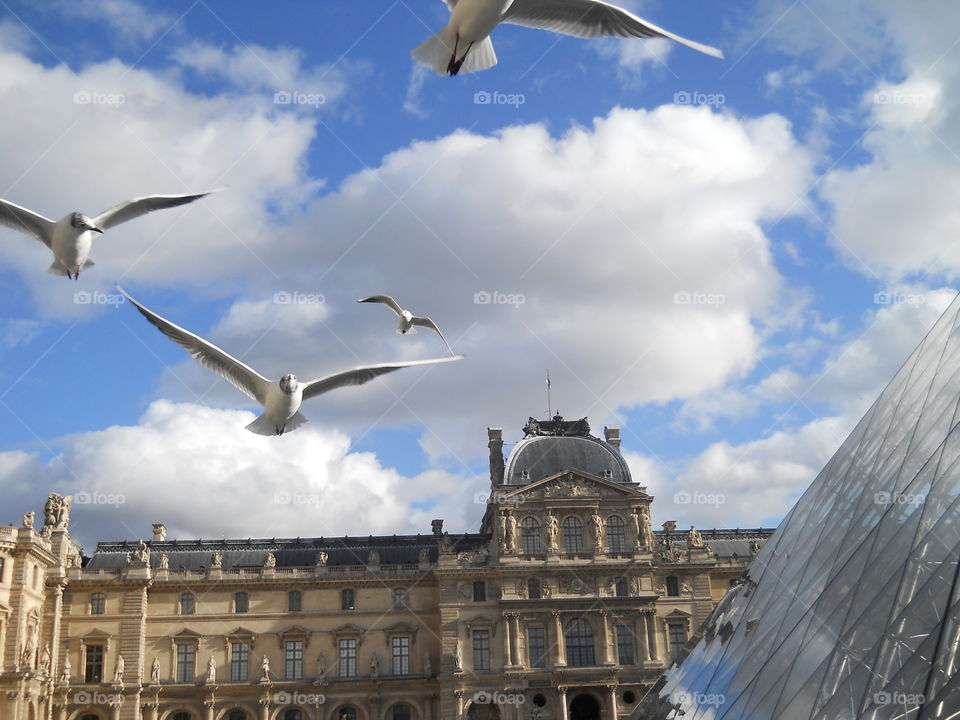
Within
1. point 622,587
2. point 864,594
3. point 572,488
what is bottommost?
point 864,594

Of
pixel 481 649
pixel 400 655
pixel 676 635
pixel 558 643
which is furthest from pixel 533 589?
pixel 676 635

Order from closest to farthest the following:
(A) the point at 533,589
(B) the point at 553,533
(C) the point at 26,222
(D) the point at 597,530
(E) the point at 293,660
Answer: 1. (C) the point at 26,222
2. (E) the point at 293,660
3. (A) the point at 533,589
4. (B) the point at 553,533
5. (D) the point at 597,530

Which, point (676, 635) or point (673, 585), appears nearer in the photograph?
point (676, 635)

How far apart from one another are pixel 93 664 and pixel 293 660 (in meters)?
12.1

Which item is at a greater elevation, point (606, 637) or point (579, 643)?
point (606, 637)

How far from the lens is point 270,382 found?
1609 cm

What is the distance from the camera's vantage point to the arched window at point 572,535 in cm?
6719

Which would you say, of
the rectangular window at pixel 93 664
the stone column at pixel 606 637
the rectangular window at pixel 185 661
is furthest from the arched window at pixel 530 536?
the rectangular window at pixel 93 664

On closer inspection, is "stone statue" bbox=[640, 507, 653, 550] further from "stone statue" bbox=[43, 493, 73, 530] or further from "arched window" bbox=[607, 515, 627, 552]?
"stone statue" bbox=[43, 493, 73, 530]

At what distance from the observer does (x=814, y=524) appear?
28359 millimetres

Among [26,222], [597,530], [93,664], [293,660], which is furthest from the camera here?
[597,530]

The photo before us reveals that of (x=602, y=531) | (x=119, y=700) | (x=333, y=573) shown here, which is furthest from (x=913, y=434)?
(x=119, y=700)

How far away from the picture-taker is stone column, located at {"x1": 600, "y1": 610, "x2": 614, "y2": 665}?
64250 mm

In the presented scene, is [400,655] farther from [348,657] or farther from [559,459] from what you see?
[559,459]
